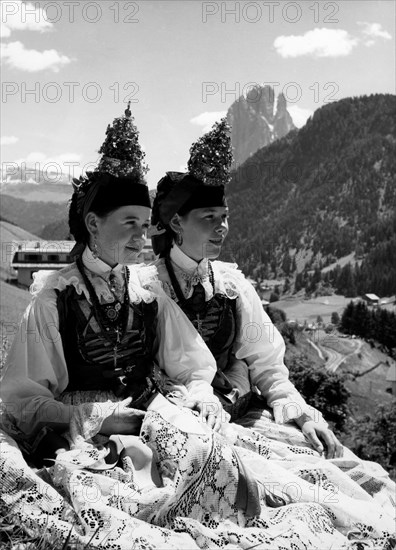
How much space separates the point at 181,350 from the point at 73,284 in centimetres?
85

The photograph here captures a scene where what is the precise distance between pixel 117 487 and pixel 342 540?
1166 millimetres

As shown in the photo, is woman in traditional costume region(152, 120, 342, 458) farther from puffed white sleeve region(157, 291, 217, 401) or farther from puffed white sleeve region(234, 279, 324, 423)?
puffed white sleeve region(157, 291, 217, 401)

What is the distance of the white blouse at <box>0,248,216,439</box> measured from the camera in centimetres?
375

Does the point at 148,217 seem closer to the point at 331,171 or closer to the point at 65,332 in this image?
the point at 65,332

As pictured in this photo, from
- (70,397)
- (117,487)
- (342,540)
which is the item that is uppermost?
(70,397)

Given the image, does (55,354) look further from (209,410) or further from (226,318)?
(226,318)

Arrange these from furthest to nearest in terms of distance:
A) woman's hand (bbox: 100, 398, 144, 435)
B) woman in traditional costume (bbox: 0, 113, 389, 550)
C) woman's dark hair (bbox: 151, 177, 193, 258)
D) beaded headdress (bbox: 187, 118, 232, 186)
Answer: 1. woman's dark hair (bbox: 151, 177, 193, 258)
2. beaded headdress (bbox: 187, 118, 232, 186)
3. woman's hand (bbox: 100, 398, 144, 435)
4. woman in traditional costume (bbox: 0, 113, 389, 550)

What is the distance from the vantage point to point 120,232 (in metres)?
3.95

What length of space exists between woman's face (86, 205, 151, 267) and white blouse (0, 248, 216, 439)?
12cm

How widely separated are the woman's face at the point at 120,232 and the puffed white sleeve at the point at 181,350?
1.50 feet

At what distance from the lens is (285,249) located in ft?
554

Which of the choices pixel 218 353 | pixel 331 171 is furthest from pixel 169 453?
pixel 331 171

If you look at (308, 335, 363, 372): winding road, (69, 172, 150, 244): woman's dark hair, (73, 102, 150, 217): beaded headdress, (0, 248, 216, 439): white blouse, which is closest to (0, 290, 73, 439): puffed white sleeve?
(0, 248, 216, 439): white blouse

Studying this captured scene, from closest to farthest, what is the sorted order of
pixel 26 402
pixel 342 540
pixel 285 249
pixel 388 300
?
pixel 342 540 < pixel 26 402 < pixel 388 300 < pixel 285 249
